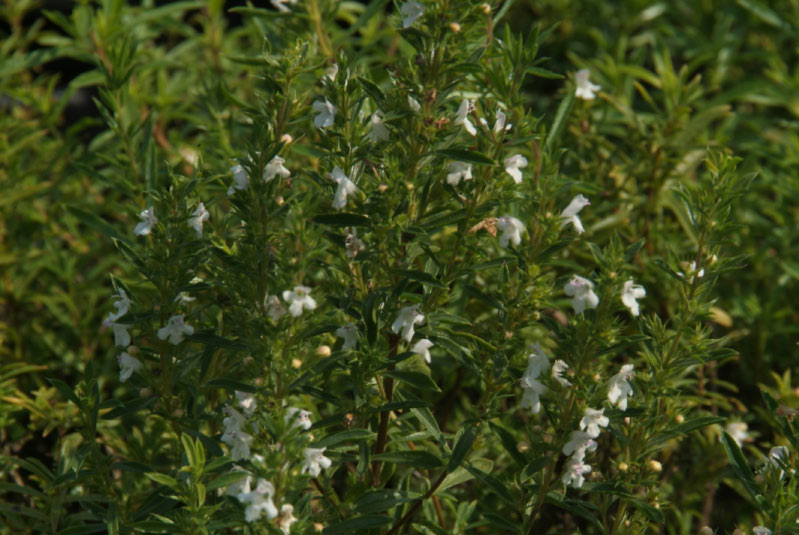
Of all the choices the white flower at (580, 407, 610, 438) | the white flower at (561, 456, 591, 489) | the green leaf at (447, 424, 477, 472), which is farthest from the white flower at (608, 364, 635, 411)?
the green leaf at (447, 424, 477, 472)

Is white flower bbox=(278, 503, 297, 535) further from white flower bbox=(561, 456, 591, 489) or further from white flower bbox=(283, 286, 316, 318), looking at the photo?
white flower bbox=(561, 456, 591, 489)

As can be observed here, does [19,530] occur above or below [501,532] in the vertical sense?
above

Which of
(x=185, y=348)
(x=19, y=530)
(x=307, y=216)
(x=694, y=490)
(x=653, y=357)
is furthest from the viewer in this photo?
(x=694, y=490)

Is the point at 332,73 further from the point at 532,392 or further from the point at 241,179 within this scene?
the point at 532,392

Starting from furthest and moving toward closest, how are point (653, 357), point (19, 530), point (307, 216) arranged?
point (19, 530), point (653, 357), point (307, 216)

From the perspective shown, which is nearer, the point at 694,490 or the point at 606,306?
the point at 606,306

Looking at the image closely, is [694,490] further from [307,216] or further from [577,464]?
[307,216]

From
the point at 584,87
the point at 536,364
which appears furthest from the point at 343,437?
the point at 584,87

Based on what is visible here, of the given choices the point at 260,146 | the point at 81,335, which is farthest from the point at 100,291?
the point at 260,146
